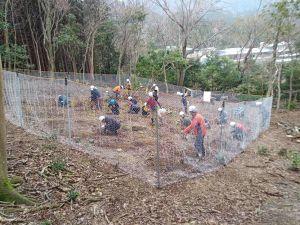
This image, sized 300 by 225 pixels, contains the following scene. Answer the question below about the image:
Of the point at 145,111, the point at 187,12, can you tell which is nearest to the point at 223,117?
the point at 145,111

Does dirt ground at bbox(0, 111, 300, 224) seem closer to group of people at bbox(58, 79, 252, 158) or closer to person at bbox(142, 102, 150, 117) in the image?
group of people at bbox(58, 79, 252, 158)

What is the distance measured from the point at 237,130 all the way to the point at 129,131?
3.59m

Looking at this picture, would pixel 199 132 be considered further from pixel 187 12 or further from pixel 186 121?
pixel 187 12

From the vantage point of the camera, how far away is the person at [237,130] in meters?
10.4

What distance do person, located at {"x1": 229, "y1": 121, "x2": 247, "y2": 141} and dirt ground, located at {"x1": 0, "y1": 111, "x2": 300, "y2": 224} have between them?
177 cm

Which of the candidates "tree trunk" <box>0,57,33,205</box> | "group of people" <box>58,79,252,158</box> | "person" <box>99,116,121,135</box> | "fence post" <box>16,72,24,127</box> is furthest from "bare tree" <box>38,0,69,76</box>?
"tree trunk" <box>0,57,33,205</box>

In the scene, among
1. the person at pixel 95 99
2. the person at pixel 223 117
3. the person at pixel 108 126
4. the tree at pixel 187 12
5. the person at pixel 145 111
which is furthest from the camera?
the tree at pixel 187 12

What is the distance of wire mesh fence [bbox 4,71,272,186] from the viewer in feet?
26.5

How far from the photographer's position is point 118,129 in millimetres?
11156

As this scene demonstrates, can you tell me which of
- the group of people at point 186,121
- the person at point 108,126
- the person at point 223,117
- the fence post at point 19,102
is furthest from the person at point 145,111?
the fence post at point 19,102

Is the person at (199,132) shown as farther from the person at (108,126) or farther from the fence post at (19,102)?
the fence post at (19,102)

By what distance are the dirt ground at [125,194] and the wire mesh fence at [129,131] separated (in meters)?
0.47

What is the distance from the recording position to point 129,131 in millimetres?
11633

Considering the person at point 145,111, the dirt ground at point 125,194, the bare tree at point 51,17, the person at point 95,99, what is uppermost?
the bare tree at point 51,17
